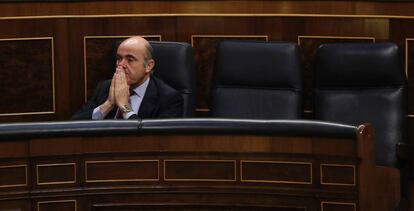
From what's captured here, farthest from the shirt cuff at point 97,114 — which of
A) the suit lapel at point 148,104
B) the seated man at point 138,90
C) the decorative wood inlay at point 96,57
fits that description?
the decorative wood inlay at point 96,57

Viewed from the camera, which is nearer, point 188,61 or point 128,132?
point 128,132

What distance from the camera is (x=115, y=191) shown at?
2.19 metres

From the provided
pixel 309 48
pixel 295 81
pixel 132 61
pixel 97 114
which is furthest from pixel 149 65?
pixel 309 48

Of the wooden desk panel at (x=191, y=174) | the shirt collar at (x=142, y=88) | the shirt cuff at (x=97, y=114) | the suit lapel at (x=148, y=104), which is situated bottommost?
the wooden desk panel at (x=191, y=174)

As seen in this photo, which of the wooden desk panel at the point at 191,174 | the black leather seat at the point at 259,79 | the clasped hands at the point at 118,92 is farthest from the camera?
the black leather seat at the point at 259,79

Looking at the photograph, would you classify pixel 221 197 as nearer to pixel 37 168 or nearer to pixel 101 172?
pixel 101 172

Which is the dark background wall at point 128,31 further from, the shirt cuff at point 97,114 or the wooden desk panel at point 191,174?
the wooden desk panel at point 191,174

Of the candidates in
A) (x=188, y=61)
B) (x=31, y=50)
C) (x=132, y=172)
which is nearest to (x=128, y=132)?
(x=132, y=172)

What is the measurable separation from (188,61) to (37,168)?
0.92 m

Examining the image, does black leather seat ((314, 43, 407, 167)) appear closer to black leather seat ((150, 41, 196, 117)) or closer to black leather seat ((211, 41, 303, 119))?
black leather seat ((211, 41, 303, 119))

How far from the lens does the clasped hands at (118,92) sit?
9.22ft

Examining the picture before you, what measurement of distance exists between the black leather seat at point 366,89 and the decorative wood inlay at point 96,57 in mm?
596

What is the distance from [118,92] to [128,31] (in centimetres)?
44

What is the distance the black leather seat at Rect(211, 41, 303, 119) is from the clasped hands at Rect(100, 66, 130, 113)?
1.04 ft
